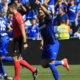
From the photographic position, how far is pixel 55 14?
62.4ft

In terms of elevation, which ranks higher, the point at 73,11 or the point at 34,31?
the point at 73,11

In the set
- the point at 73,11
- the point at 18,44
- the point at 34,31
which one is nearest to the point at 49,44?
the point at 18,44

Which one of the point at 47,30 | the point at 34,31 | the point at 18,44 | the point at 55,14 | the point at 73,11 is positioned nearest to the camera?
the point at 47,30

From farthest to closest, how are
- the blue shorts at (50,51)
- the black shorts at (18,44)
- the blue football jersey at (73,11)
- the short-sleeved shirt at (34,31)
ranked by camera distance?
the blue football jersey at (73,11)
the short-sleeved shirt at (34,31)
the black shorts at (18,44)
the blue shorts at (50,51)

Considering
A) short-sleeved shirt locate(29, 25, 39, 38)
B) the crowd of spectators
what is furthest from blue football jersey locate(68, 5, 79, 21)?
short-sleeved shirt locate(29, 25, 39, 38)

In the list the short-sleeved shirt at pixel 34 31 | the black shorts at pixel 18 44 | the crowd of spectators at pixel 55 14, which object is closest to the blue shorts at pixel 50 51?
the black shorts at pixel 18 44

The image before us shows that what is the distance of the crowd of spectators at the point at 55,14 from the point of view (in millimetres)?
17656

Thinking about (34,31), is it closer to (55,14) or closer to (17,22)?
(55,14)

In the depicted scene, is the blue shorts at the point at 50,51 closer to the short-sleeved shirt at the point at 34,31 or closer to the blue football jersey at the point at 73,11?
the short-sleeved shirt at the point at 34,31

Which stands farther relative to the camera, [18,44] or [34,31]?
[34,31]

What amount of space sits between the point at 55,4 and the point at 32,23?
2.31 metres

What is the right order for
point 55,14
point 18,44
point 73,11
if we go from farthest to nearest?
point 55,14, point 73,11, point 18,44

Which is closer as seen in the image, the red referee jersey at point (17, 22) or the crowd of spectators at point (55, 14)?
the red referee jersey at point (17, 22)

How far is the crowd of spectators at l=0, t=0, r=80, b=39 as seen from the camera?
17.7m
